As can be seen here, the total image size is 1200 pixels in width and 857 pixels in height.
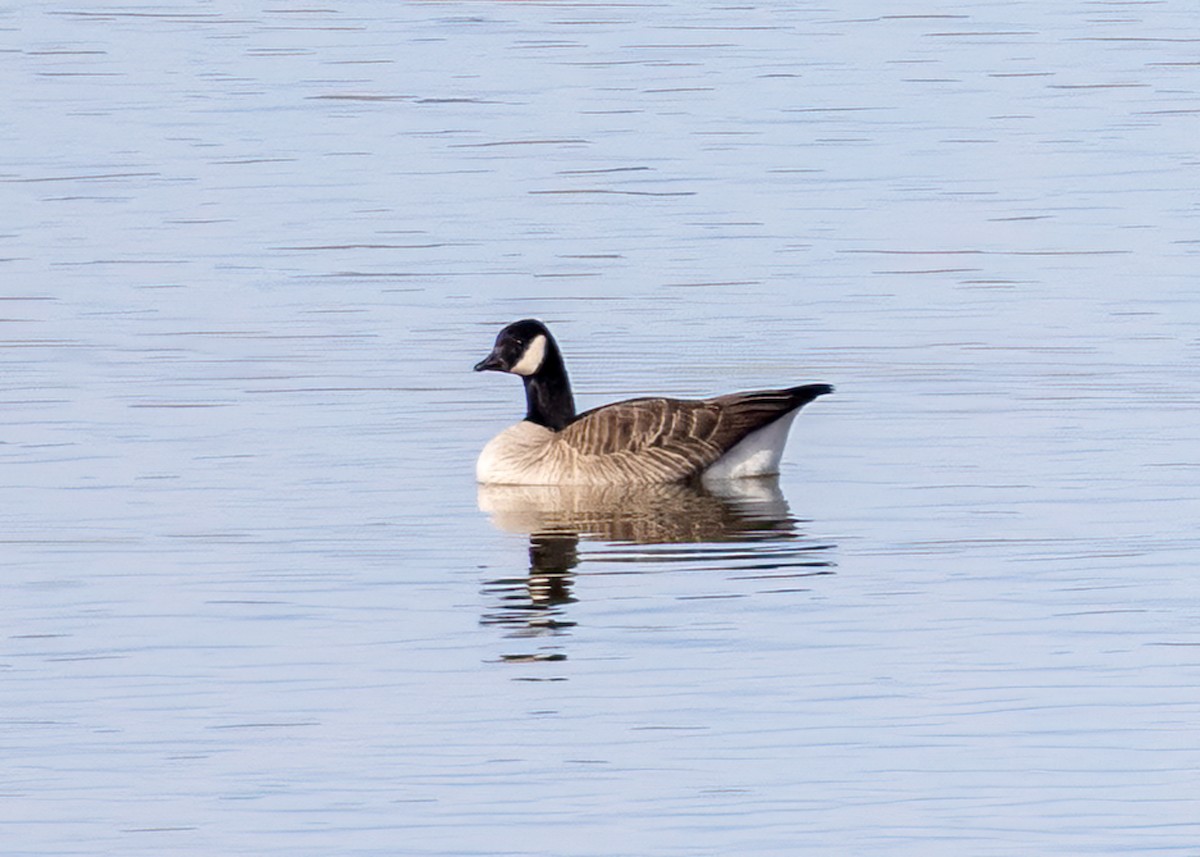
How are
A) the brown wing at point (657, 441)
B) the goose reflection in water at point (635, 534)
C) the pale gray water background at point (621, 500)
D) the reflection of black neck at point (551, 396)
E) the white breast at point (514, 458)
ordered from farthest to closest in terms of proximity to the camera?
the reflection of black neck at point (551, 396) < the brown wing at point (657, 441) < the white breast at point (514, 458) < the goose reflection in water at point (635, 534) < the pale gray water background at point (621, 500)

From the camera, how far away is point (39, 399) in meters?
19.0

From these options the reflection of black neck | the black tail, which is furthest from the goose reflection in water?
the reflection of black neck

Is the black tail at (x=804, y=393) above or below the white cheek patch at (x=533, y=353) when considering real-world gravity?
below

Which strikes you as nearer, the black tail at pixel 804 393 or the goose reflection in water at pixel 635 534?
the goose reflection in water at pixel 635 534

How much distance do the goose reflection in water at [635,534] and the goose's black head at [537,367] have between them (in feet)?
2.87

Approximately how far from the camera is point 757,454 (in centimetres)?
1756

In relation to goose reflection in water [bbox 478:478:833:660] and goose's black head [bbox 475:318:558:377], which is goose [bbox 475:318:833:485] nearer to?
goose reflection in water [bbox 478:478:833:660]

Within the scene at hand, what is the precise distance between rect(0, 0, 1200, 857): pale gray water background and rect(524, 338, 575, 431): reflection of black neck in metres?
0.58

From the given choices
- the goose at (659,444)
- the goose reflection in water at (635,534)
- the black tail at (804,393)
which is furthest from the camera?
the goose at (659,444)

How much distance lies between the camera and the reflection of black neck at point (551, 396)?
18.2 metres

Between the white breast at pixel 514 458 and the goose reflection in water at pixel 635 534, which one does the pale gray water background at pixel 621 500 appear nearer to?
the goose reflection in water at pixel 635 534

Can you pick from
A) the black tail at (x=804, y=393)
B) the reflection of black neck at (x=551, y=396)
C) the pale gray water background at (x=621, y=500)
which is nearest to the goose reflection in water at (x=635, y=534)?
the pale gray water background at (x=621, y=500)

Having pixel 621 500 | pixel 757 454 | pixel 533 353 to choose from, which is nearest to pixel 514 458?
pixel 621 500

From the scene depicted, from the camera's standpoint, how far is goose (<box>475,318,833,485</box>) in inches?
687
